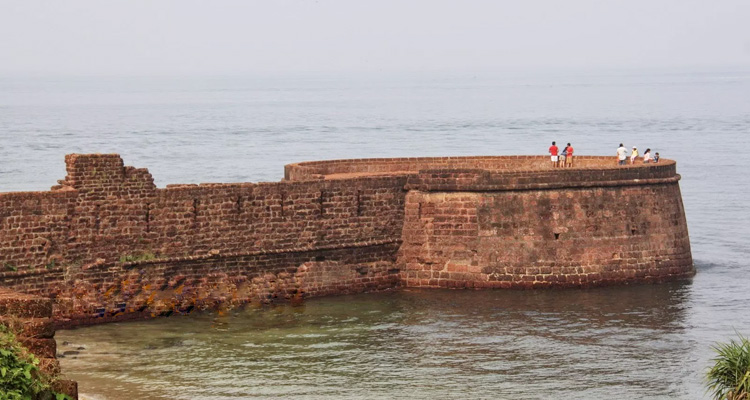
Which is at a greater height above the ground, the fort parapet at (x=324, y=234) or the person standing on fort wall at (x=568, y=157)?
the person standing on fort wall at (x=568, y=157)

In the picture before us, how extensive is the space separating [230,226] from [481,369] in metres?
6.58

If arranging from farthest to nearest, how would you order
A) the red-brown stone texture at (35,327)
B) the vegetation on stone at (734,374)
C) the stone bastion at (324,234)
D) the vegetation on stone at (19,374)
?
the stone bastion at (324,234) → the vegetation on stone at (734,374) → the red-brown stone texture at (35,327) → the vegetation on stone at (19,374)

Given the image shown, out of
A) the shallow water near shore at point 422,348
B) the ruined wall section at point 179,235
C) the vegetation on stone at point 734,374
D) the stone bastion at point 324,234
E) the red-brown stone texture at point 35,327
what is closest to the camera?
the red-brown stone texture at point 35,327

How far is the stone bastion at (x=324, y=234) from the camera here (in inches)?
1020

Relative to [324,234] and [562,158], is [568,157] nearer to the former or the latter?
[562,158]

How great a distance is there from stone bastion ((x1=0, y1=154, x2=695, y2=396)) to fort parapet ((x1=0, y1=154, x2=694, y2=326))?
0.03 meters

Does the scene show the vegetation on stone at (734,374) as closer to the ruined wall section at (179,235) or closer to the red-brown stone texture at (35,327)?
the red-brown stone texture at (35,327)

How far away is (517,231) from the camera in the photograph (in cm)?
2994

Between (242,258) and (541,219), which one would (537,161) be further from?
(242,258)

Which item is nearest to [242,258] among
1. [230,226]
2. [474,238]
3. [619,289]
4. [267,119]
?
[230,226]

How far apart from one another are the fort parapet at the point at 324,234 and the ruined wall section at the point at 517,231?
29mm

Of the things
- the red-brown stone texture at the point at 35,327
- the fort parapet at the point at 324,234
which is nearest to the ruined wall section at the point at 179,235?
the fort parapet at the point at 324,234

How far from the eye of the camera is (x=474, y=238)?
2980 centimetres

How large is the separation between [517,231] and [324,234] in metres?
4.23
